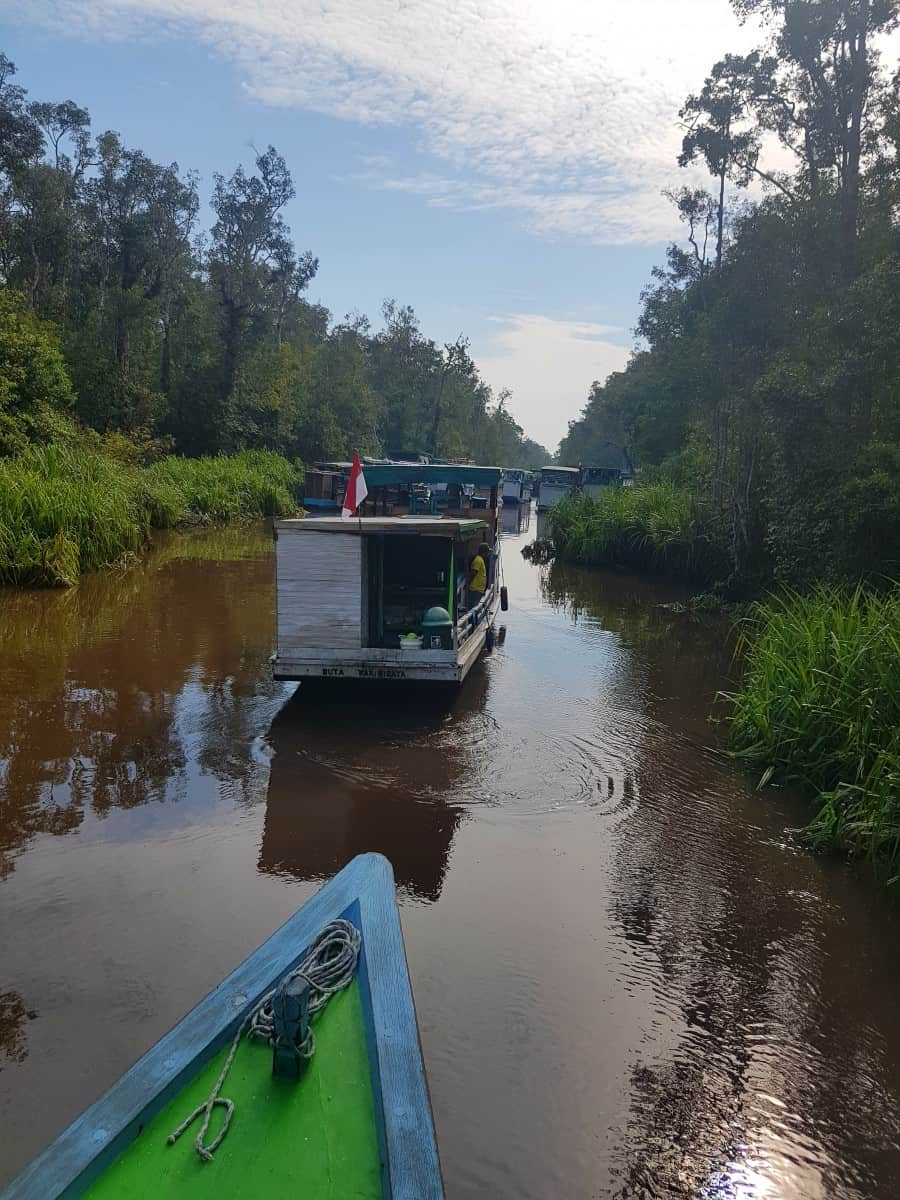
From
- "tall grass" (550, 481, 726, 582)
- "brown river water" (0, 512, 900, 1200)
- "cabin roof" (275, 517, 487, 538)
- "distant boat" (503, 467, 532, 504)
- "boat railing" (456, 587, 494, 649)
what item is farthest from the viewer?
"distant boat" (503, 467, 532, 504)

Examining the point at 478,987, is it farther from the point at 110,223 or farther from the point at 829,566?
the point at 110,223

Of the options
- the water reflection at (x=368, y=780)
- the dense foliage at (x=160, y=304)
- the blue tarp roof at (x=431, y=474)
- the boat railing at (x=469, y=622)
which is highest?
the dense foliage at (x=160, y=304)

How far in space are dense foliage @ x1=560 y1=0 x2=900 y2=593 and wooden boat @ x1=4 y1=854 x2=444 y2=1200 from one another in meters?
9.83

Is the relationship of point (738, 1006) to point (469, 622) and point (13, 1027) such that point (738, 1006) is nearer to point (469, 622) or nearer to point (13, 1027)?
point (13, 1027)

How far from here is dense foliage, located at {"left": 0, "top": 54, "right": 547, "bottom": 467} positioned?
107 ft

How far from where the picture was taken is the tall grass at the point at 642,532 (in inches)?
794

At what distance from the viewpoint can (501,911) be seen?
5.67 m

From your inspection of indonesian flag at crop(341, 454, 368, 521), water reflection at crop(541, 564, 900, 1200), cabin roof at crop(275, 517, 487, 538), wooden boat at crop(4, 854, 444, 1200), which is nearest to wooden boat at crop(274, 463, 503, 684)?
cabin roof at crop(275, 517, 487, 538)

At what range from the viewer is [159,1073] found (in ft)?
9.27

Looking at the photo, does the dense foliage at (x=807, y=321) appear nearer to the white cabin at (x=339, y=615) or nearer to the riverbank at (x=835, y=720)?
the riverbank at (x=835, y=720)

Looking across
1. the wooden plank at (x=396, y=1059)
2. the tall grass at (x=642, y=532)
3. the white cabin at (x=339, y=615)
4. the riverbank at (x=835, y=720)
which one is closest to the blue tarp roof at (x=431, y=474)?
the white cabin at (x=339, y=615)

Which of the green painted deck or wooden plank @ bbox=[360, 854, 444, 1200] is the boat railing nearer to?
wooden plank @ bbox=[360, 854, 444, 1200]

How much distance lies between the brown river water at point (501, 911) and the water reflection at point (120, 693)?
49 millimetres

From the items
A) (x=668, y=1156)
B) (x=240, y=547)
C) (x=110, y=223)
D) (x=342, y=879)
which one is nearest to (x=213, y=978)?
(x=342, y=879)
